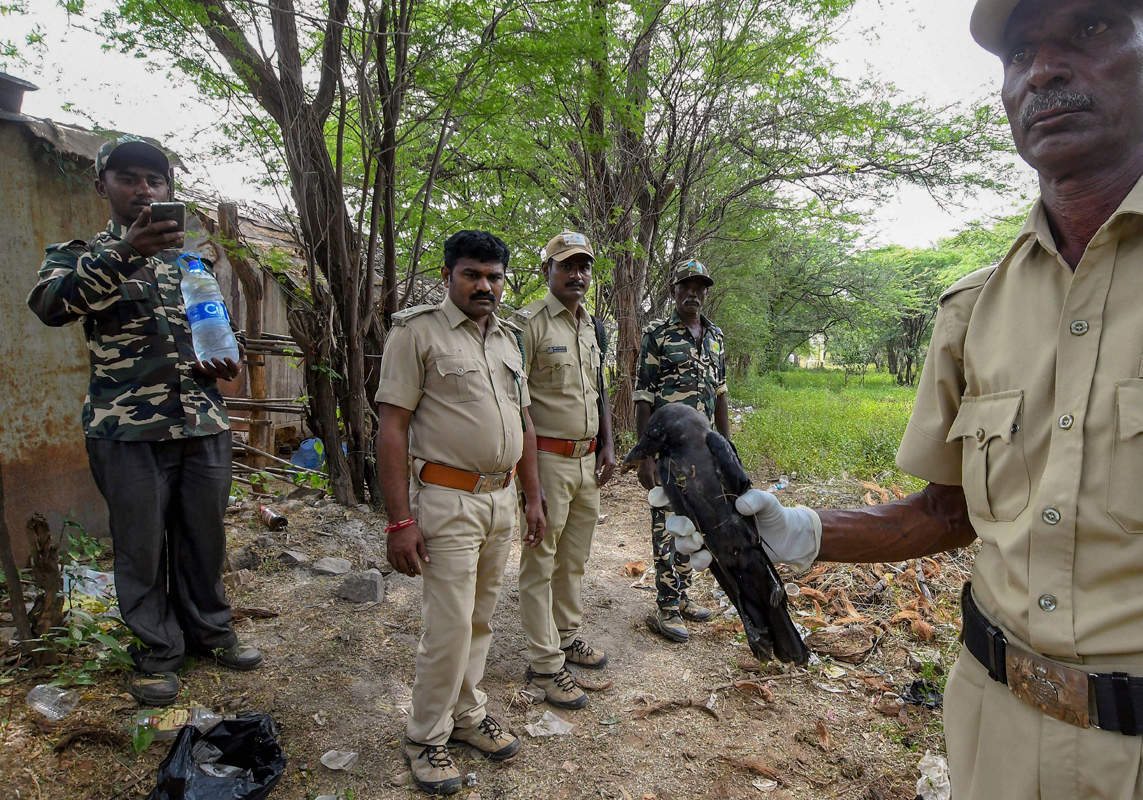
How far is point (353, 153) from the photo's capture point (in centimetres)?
534

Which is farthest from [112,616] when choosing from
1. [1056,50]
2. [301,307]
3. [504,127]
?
[504,127]

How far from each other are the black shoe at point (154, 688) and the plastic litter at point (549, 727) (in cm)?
153

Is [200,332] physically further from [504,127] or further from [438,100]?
[504,127]

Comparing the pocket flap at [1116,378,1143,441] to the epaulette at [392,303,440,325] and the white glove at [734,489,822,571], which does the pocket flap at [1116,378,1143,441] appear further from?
the epaulette at [392,303,440,325]

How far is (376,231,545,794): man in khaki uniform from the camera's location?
2.38 m

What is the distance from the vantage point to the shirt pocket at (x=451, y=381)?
2.51 meters

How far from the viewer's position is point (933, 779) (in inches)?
96.1

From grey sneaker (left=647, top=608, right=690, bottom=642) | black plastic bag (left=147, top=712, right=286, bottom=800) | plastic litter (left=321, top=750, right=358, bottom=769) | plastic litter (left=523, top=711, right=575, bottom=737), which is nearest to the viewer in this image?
black plastic bag (left=147, top=712, right=286, bottom=800)

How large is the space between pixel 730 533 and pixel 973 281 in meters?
0.75

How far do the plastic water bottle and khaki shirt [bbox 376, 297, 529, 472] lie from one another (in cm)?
70

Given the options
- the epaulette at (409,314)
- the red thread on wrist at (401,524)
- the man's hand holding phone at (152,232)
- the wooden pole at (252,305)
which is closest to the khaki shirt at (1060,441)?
the red thread on wrist at (401,524)

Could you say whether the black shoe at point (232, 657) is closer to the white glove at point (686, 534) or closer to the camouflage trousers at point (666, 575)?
the camouflage trousers at point (666, 575)

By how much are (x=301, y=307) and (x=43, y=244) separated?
5.27ft

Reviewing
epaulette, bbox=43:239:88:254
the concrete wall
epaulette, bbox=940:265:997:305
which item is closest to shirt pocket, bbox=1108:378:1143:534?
epaulette, bbox=940:265:997:305
